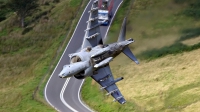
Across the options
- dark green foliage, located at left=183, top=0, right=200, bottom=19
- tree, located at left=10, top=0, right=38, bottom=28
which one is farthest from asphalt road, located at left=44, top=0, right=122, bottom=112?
tree, located at left=10, top=0, right=38, bottom=28

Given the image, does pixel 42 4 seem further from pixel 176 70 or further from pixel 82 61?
pixel 82 61

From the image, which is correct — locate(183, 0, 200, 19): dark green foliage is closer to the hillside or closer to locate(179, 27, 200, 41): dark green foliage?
the hillside

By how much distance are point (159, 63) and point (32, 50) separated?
3374 centimetres

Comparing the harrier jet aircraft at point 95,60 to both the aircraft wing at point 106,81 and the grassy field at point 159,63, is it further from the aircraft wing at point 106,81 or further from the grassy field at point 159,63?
the grassy field at point 159,63

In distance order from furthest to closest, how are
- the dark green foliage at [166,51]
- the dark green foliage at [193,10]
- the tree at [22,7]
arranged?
the tree at [22,7]
the dark green foliage at [193,10]
the dark green foliage at [166,51]

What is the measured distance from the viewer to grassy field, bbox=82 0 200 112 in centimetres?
5531

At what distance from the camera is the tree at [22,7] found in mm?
93375

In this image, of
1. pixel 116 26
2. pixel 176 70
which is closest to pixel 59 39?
pixel 116 26

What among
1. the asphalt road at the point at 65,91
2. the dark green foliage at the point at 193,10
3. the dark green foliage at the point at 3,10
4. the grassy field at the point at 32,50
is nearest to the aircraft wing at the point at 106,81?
the asphalt road at the point at 65,91

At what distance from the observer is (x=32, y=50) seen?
273ft

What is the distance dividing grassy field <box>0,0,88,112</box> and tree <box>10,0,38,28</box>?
2.57 m

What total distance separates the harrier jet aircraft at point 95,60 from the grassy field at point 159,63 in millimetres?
18569

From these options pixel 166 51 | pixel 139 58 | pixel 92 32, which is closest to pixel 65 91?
pixel 139 58

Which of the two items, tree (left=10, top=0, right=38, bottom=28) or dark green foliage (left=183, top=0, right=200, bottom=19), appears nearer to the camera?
dark green foliage (left=183, top=0, right=200, bottom=19)
